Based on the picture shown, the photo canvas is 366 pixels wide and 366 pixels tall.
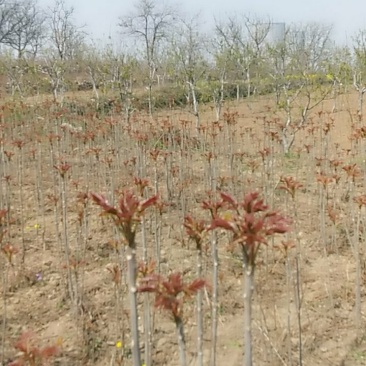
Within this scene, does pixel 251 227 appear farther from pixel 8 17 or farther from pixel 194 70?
pixel 8 17

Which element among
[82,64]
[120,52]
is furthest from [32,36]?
[120,52]

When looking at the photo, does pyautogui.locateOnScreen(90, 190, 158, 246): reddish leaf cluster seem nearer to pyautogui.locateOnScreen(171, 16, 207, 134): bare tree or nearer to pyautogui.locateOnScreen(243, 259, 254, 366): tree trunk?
pyautogui.locateOnScreen(243, 259, 254, 366): tree trunk

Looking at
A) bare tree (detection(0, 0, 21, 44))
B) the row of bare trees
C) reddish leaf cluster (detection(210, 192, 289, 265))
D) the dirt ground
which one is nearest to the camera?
reddish leaf cluster (detection(210, 192, 289, 265))

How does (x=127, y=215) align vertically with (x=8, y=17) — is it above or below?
below

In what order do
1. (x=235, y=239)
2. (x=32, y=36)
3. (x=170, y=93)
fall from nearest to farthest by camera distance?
(x=235, y=239) → (x=170, y=93) → (x=32, y=36)

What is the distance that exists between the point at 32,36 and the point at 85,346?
26006mm

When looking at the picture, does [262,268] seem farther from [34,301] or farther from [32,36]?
[32,36]

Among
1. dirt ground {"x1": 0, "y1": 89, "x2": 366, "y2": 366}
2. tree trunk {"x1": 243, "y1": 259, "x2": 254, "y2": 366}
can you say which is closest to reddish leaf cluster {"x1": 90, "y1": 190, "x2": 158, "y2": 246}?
tree trunk {"x1": 243, "y1": 259, "x2": 254, "y2": 366}

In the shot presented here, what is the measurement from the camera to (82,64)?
47.9 ft

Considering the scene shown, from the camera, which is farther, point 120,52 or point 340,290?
point 120,52

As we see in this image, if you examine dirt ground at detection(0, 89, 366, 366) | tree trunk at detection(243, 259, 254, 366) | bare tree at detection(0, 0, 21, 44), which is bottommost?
dirt ground at detection(0, 89, 366, 366)

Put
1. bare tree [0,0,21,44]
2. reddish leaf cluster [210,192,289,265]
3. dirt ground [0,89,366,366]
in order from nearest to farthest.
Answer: reddish leaf cluster [210,192,289,265] → dirt ground [0,89,366,366] → bare tree [0,0,21,44]

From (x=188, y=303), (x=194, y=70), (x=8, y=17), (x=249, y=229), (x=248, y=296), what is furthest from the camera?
(x=8, y=17)

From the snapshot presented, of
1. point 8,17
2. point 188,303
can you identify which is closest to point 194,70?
point 188,303
